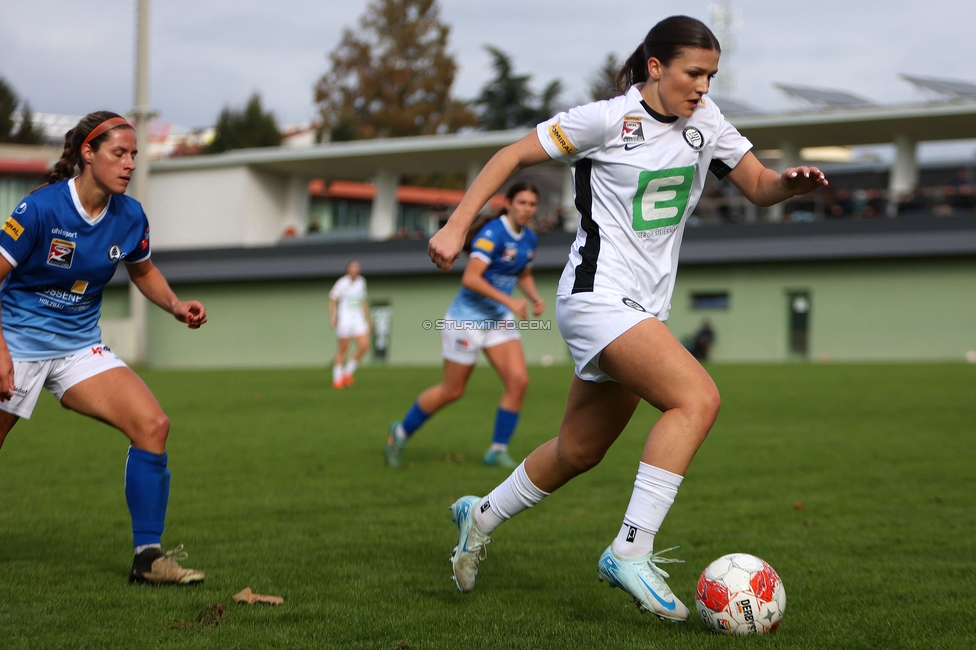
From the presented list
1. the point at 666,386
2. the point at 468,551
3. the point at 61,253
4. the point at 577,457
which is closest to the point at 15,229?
the point at 61,253

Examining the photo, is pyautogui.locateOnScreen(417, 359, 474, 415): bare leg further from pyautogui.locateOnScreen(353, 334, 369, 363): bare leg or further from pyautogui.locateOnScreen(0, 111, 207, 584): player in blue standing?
pyautogui.locateOnScreen(353, 334, 369, 363): bare leg

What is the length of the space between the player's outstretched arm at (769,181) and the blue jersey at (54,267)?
9.53ft

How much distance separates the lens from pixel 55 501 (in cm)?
693

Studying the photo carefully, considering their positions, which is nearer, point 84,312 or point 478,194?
point 478,194

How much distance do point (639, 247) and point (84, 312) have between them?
268cm

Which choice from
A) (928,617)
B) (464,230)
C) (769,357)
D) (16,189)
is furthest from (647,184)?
(16,189)

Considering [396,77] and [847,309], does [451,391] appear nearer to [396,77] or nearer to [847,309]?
[847,309]

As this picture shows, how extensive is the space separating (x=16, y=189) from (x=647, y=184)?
148 feet

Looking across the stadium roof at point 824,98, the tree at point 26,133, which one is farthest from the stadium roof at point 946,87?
the tree at point 26,133

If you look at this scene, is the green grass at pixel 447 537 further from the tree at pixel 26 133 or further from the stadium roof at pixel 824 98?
the tree at pixel 26 133

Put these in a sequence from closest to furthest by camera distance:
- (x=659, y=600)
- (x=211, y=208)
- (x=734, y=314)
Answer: (x=659, y=600) → (x=734, y=314) → (x=211, y=208)

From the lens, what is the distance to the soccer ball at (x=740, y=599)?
3.74m

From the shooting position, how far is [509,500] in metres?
4.32

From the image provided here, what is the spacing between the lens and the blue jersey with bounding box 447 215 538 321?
8641 mm
